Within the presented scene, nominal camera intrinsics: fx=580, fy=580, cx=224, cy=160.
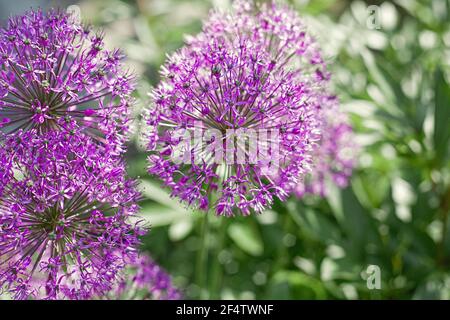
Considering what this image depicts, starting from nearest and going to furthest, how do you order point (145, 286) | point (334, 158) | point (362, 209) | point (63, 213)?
point (63, 213)
point (145, 286)
point (334, 158)
point (362, 209)

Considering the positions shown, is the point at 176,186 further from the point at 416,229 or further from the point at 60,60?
the point at 416,229

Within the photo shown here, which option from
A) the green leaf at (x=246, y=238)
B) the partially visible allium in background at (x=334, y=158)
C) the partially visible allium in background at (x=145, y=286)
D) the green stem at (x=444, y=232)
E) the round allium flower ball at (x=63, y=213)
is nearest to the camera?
the round allium flower ball at (x=63, y=213)

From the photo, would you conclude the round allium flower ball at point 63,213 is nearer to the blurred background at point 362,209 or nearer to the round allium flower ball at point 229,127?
the round allium flower ball at point 229,127

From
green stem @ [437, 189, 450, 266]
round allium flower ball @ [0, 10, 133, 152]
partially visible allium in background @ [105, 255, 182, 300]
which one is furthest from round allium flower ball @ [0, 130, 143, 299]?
green stem @ [437, 189, 450, 266]

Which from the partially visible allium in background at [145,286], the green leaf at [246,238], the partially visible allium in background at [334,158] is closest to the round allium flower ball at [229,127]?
the partially visible allium in background at [145,286]

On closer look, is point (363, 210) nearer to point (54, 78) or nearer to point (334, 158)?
point (334, 158)

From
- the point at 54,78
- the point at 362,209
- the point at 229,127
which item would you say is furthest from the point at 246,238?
the point at 54,78
